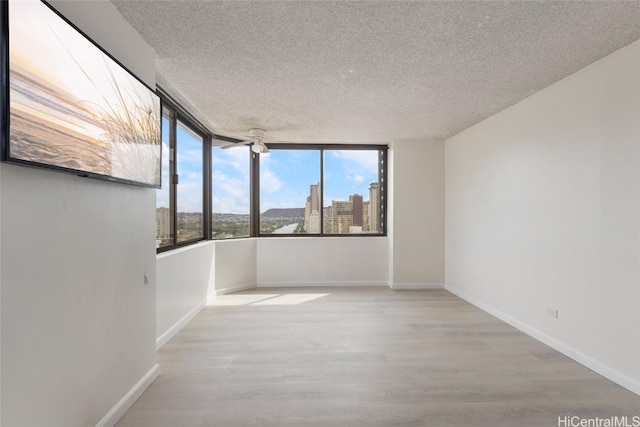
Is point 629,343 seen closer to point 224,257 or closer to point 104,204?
point 104,204

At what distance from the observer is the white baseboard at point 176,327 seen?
9.46 feet

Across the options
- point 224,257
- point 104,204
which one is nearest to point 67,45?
point 104,204

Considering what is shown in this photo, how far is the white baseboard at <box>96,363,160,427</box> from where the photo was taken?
69.3 inches

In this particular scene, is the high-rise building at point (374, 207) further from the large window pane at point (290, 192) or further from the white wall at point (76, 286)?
the white wall at point (76, 286)

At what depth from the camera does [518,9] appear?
1.76m

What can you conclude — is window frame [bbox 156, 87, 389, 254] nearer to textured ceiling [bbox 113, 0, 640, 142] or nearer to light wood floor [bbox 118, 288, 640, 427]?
textured ceiling [bbox 113, 0, 640, 142]

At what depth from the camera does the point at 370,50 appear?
222 centimetres

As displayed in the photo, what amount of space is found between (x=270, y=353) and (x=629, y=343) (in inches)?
108

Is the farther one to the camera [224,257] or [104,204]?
[224,257]

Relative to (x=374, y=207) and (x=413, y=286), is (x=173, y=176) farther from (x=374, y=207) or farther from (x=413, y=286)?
(x=413, y=286)

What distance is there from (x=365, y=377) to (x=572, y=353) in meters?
1.86

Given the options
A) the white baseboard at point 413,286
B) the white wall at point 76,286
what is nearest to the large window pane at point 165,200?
the white wall at point 76,286

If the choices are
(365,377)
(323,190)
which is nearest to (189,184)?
(323,190)

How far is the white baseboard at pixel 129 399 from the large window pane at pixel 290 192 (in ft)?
10.4
